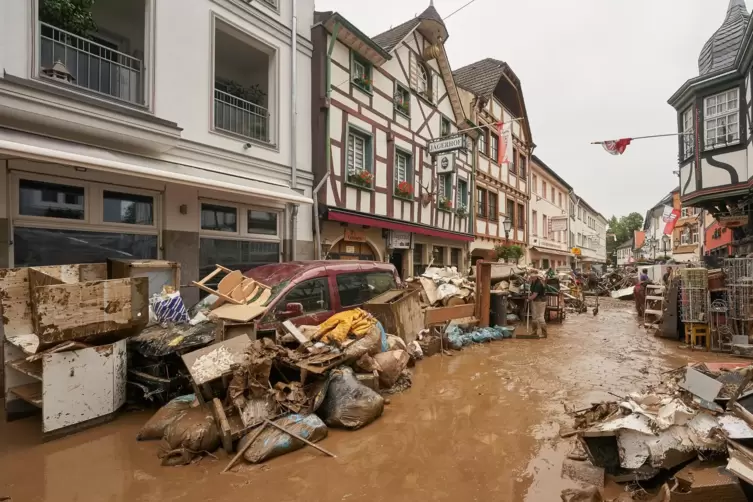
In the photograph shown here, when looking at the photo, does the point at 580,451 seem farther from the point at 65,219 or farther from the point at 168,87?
the point at 168,87

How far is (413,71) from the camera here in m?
14.2

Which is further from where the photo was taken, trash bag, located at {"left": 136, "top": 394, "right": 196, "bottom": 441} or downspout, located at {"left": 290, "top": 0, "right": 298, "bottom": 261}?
downspout, located at {"left": 290, "top": 0, "right": 298, "bottom": 261}

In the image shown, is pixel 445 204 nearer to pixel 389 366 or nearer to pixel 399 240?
pixel 399 240

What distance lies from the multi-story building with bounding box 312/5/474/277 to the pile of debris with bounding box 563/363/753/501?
7.93m

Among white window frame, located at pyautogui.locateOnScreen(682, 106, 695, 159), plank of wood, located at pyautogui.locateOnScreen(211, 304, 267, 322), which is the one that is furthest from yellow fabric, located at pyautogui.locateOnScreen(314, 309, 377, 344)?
white window frame, located at pyautogui.locateOnScreen(682, 106, 695, 159)

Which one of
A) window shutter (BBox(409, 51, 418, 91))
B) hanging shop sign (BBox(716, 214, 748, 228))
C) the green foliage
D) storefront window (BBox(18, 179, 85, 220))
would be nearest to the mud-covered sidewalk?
storefront window (BBox(18, 179, 85, 220))

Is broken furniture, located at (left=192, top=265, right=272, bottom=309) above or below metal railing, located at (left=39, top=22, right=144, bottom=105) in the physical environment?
below

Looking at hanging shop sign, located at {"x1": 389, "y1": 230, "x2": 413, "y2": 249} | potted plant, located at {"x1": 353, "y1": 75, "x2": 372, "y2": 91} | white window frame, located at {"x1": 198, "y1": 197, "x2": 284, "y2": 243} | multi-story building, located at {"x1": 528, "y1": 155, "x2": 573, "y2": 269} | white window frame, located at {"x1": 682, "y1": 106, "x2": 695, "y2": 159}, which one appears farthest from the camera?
multi-story building, located at {"x1": 528, "y1": 155, "x2": 573, "y2": 269}

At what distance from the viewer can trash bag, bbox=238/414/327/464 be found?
11.9 ft

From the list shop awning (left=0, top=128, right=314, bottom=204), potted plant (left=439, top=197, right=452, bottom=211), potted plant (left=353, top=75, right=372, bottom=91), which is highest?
potted plant (left=353, top=75, right=372, bottom=91)

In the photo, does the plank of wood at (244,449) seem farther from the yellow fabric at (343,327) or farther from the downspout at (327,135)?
the downspout at (327,135)

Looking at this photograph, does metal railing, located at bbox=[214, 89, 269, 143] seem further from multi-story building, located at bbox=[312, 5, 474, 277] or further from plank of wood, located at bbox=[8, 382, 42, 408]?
plank of wood, located at bbox=[8, 382, 42, 408]

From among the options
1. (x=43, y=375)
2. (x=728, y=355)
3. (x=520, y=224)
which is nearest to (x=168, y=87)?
(x=43, y=375)

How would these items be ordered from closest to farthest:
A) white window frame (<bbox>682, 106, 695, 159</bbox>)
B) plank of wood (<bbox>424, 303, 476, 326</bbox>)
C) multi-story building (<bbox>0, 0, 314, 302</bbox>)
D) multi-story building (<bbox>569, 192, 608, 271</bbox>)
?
1. multi-story building (<bbox>0, 0, 314, 302</bbox>)
2. plank of wood (<bbox>424, 303, 476, 326</bbox>)
3. white window frame (<bbox>682, 106, 695, 159</bbox>)
4. multi-story building (<bbox>569, 192, 608, 271</bbox>)
